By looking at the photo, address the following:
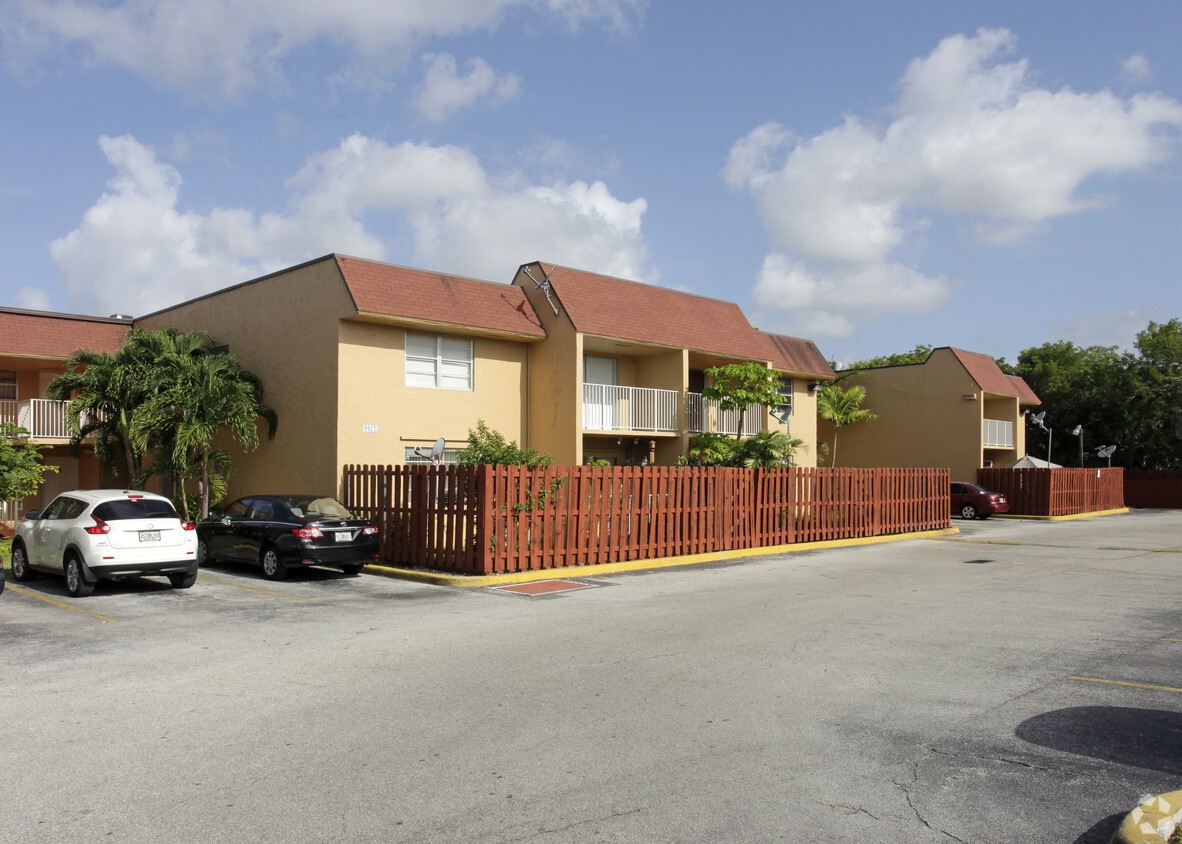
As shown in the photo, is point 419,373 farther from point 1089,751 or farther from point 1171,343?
point 1171,343

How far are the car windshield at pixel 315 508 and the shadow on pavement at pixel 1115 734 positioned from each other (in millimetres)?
11659

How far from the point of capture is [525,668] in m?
8.34

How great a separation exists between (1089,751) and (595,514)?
11405 mm

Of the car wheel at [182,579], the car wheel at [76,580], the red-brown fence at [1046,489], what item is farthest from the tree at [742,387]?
the car wheel at [76,580]

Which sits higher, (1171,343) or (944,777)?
(1171,343)

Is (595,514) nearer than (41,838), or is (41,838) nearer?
(41,838)

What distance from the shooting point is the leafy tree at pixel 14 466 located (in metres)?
17.7

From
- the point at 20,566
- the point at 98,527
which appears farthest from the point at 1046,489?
the point at 20,566

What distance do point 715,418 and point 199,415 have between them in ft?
46.9

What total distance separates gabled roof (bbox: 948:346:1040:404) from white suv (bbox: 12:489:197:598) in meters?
33.2

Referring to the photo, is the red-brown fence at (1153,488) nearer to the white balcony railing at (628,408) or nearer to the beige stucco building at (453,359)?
the beige stucco building at (453,359)

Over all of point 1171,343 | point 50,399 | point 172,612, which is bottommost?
point 172,612

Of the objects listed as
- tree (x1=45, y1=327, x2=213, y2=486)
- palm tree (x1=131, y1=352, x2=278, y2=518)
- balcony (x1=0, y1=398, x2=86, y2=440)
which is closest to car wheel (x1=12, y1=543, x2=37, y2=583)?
palm tree (x1=131, y1=352, x2=278, y2=518)

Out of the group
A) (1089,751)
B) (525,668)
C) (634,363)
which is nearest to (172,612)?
(525,668)
